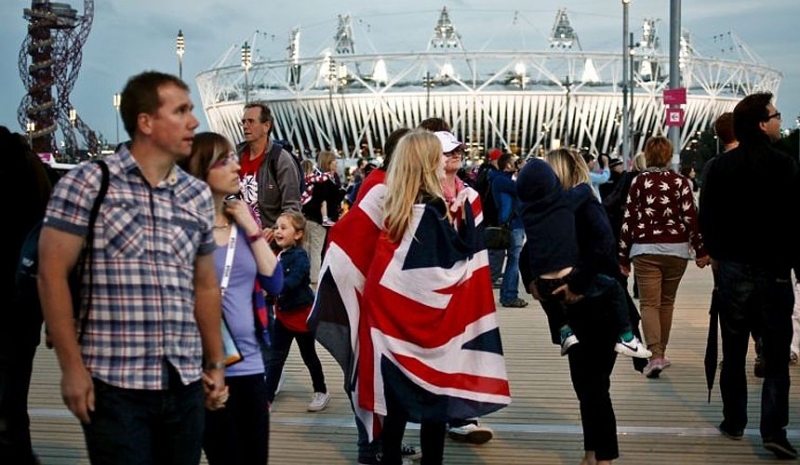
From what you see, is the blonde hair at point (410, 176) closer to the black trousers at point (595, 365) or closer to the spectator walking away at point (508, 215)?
the black trousers at point (595, 365)

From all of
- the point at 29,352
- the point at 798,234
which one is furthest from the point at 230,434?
the point at 798,234

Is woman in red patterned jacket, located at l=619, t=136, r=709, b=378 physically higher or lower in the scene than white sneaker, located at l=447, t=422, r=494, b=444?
higher

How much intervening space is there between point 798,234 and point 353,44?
127 meters

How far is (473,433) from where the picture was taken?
701 cm

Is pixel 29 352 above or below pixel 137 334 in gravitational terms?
below

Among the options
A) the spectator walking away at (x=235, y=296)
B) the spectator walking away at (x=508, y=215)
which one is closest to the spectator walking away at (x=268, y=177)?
the spectator walking away at (x=235, y=296)

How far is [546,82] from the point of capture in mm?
111688

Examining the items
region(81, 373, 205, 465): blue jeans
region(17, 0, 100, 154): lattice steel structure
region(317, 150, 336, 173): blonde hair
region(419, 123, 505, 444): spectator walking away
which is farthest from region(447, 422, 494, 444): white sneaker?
region(17, 0, 100, 154): lattice steel structure

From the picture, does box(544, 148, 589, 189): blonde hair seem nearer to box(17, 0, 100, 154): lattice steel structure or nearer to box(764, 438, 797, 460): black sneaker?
box(764, 438, 797, 460): black sneaker

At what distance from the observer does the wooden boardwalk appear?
6695 mm

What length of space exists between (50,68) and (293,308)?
76.6 m

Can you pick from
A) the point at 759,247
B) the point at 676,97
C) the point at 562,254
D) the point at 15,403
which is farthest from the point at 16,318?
the point at 676,97

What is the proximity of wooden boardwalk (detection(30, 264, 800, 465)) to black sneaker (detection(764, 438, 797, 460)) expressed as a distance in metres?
0.09

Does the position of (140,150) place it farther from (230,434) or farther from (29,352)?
(29,352)
